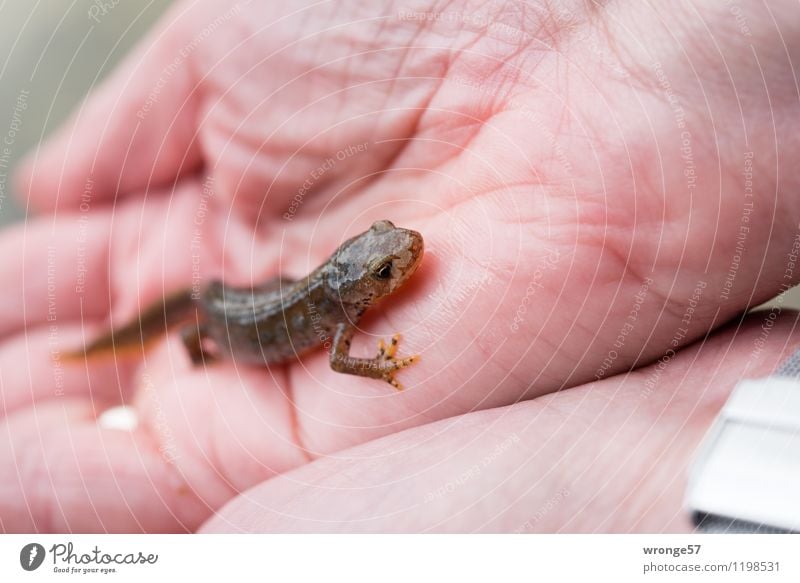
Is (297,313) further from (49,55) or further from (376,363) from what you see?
(49,55)

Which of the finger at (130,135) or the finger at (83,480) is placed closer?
the finger at (83,480)

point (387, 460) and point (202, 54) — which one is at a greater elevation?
point (202, 54)

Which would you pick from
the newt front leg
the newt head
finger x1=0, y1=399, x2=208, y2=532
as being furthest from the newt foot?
finger x1=0, y1=399, x2=208, y2=532

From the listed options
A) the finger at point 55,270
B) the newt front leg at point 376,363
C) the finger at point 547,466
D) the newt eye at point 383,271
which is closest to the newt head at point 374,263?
the newt eye at point 383,271

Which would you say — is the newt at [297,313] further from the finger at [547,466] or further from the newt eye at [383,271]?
the finger at [547,466]

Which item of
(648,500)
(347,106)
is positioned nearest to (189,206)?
(347,106)

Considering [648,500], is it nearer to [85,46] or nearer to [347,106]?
[347,106]

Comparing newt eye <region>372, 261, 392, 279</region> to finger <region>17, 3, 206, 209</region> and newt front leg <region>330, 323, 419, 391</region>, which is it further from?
finger <region>17, 3, 206, 209</region>

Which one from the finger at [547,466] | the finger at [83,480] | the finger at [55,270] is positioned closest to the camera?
the finger at [547,466]
